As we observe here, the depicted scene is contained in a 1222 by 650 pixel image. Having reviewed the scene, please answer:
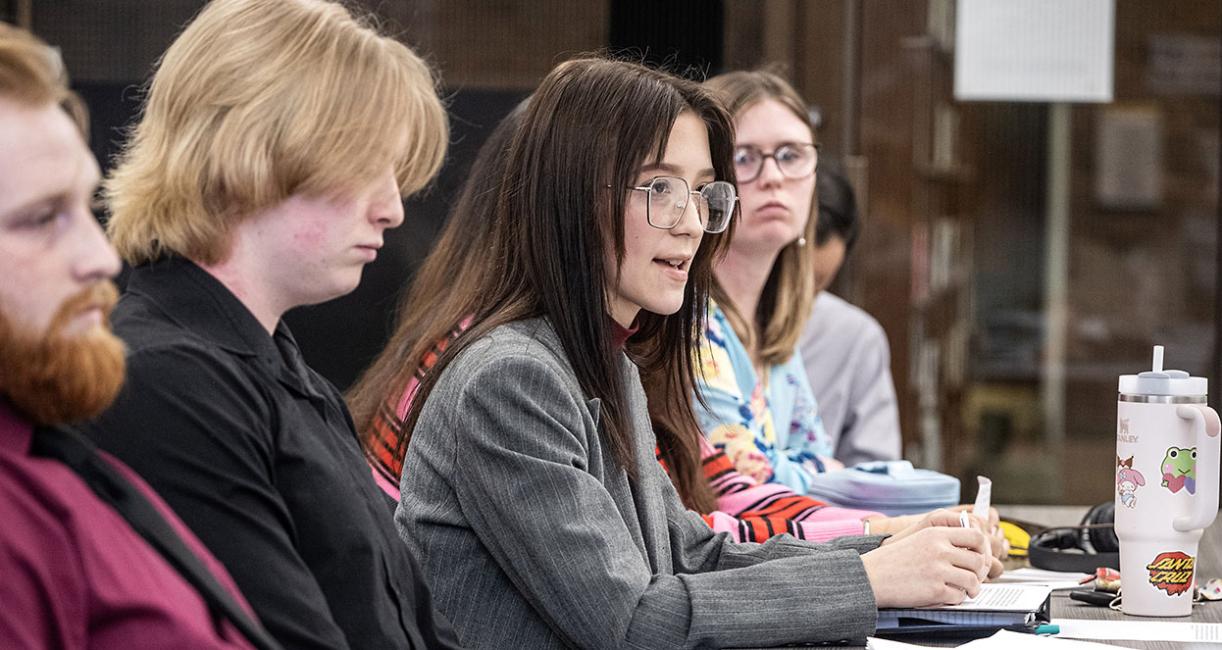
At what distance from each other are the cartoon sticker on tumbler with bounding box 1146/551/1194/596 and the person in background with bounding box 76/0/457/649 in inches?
36.2

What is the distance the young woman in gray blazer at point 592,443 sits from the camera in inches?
61.9

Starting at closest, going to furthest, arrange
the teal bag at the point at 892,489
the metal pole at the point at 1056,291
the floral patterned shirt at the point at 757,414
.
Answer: the teal bag at the point at 892,489
the floral patterned shirt at the point at 757,414
the metal pole at the point at 1056,291

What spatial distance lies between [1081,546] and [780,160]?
103 centimetres

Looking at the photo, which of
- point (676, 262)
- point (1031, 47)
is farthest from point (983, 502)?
point (1031, 47)

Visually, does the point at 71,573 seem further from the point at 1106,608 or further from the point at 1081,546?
the point at 1081,546

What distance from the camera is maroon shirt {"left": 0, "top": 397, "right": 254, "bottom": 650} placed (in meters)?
0.95

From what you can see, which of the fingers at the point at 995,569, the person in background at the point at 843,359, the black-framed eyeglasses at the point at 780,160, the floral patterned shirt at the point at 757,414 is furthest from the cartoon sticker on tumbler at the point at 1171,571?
the person in background at the point at 843,359

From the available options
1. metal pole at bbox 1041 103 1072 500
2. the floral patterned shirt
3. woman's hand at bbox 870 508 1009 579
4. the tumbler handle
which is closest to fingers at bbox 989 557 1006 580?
woman's hand at bbox 870 508 1009 579

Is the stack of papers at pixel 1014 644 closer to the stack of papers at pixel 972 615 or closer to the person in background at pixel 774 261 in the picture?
the stack of papers at pixel 972 615

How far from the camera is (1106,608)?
1.88 metres

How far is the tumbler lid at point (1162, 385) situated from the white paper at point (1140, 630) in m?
0.26

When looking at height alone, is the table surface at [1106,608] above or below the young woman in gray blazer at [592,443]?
below

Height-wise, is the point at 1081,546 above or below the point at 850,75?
below

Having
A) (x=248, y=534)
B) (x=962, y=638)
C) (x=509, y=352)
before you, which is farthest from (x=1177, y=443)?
(x=248, y=534)
